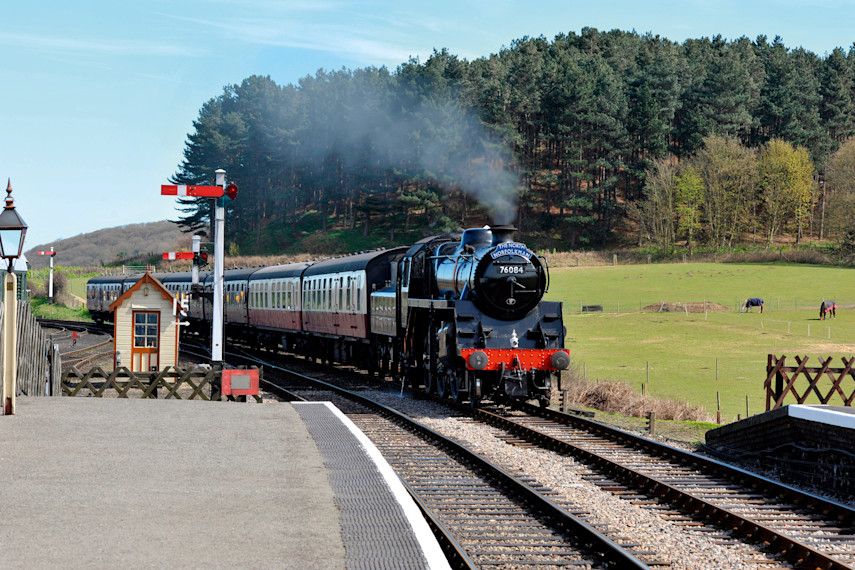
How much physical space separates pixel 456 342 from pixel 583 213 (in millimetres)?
76467

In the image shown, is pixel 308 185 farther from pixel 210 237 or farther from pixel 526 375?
pixel 526 375

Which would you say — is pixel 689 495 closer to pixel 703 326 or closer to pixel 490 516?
pixel 490 516

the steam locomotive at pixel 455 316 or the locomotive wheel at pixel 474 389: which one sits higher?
the steam locomotive at pixel 455 316

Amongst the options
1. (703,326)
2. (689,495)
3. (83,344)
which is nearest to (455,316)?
(689,495)

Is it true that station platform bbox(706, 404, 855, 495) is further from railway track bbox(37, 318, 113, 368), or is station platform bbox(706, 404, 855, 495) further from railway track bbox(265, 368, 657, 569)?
railway track bbox(37, 318, 113, 368)

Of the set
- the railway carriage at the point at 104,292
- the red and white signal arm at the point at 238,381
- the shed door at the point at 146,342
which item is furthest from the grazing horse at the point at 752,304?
the red and white signal arm at the point at 238,381

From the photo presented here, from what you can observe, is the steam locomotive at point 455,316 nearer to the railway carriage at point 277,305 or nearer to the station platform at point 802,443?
the station platform at point 802,443

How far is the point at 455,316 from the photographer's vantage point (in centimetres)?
1923

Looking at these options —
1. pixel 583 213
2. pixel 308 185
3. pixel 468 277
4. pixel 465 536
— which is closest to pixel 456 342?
pixel 468 277

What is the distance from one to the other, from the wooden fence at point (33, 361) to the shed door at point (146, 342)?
8.22m

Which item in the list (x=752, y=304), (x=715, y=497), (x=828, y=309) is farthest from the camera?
(x=752, y=304)

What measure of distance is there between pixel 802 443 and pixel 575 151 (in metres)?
79.0

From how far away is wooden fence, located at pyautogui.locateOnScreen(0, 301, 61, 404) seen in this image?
1736 centimetres

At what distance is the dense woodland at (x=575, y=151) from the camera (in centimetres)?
8781
